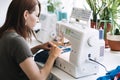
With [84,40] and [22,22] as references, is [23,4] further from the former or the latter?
[84,40]

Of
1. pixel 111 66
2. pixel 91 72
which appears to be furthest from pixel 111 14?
pixel 91 72

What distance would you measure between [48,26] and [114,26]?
0.61 metres

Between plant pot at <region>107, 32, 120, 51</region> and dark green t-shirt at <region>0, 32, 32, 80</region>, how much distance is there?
84 cm

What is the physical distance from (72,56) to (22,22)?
377 millimetres

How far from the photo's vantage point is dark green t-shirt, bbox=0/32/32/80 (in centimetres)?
131

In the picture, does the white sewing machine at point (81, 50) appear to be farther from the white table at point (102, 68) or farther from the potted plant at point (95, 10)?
the potted plant at point (95, 10)

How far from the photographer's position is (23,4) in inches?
53.1

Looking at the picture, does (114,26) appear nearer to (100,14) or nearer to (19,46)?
(100,14)

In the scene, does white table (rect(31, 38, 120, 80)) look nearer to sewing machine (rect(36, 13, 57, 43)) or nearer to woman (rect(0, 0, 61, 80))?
woman (rect(0, 0, 61, 80))

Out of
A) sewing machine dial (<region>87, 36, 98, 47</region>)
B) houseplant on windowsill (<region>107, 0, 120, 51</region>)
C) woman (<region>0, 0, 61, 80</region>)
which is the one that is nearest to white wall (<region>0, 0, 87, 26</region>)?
houseplant on windowsill (<region>107, 0, 120, 51</region>)

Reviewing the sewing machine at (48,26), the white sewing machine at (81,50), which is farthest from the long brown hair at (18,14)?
the sewing machine at (48,26)

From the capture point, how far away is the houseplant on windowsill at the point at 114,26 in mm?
1901

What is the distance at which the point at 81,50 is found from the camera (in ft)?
4.50

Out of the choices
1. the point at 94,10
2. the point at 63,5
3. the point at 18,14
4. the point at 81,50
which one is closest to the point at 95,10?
the point at 94,10
